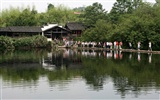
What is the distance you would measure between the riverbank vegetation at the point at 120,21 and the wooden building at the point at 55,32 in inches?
172

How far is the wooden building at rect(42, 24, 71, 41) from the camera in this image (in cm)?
7531

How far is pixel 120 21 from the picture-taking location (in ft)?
201

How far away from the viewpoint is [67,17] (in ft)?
332

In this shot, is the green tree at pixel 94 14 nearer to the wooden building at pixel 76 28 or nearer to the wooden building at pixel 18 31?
the wooden building at pixel 76 28

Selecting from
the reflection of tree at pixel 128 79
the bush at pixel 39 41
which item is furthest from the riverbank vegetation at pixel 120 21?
the reflection of tree at pixel 128 79

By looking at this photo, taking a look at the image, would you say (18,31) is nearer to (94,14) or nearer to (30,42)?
(30,42)

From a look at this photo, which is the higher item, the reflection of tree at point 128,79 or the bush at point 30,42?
the bush at point 30,42

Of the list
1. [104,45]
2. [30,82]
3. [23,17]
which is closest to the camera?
[30,82]

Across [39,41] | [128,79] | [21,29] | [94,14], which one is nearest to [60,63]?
[128,79]

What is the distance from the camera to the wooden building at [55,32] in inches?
2965

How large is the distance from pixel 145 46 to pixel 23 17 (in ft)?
135

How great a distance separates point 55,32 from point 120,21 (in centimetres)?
1809

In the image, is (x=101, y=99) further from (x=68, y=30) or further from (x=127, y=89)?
(x=68, y=30)

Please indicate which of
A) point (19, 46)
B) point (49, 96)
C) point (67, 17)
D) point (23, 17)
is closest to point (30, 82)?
point (49, 96)
